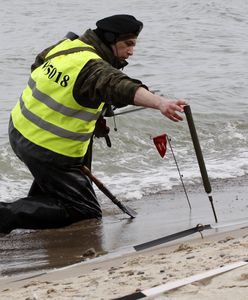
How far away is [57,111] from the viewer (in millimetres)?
6324

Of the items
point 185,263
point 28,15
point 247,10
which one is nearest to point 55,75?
point 185,263

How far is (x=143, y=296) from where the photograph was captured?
387 cm

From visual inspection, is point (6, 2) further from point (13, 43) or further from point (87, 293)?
point (87, 293)

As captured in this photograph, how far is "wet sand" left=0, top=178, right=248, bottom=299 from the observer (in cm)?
434

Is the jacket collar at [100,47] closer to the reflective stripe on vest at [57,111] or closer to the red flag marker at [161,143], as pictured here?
the reflective stripe on vest at [57,111]

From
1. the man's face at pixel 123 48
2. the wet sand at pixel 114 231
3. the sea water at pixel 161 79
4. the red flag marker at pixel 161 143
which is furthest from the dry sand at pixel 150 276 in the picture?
the sea water at pixel 161 79

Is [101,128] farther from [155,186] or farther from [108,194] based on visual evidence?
[155,186]

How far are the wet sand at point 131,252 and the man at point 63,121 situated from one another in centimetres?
20

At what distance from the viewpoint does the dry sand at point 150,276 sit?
3945 mm

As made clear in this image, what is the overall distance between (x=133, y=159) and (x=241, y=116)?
301cm

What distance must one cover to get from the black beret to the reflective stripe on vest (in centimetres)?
21

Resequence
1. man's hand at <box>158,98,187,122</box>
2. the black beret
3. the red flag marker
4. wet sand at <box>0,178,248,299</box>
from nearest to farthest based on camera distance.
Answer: wet sand at <box>0,178,248,299</box> → man's hand at <box>158,98,187,122</box> → the black beret → the red flag marker

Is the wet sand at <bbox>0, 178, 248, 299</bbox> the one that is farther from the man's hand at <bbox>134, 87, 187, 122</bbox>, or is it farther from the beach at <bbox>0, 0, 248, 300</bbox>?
the man's hand at <bbox>134, 87, 187, 122</bbox>

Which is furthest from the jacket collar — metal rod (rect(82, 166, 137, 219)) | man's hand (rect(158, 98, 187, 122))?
man's hand (rect(158, 98, 187, 122))
